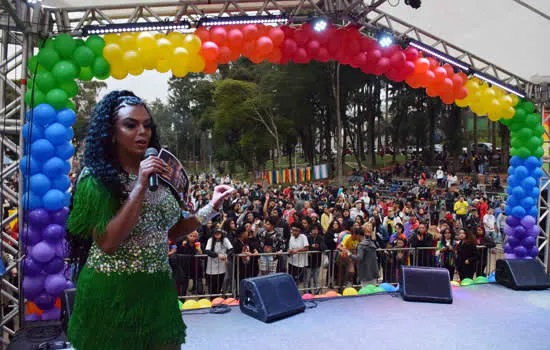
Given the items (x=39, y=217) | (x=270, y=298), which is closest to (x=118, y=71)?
(x=39, y=217)

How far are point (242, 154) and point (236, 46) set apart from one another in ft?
115

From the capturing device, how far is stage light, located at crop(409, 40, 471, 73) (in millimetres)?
7446

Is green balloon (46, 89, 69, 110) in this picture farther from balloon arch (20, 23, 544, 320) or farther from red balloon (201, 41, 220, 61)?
red balloon (201, 41, 220, 61)

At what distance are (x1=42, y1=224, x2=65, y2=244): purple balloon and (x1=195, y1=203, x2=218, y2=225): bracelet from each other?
14.3 feet

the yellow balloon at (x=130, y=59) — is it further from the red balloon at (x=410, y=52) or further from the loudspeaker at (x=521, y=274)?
the loudspeaker at (x=521, y=274)

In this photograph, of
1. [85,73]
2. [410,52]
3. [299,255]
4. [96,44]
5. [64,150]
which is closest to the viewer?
[64,150]

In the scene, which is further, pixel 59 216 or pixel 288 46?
pixel 288 46

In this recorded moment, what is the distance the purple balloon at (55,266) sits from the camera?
234 inches

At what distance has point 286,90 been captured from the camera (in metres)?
33.9

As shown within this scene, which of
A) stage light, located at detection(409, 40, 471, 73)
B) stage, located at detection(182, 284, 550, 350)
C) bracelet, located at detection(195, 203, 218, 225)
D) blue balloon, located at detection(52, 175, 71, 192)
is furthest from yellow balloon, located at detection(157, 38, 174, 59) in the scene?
bracelet, located at detection(195, 203, 218, 225)

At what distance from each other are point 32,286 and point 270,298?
114 inches

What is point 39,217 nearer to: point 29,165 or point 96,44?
point 29,165

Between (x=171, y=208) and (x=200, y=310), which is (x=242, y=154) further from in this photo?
(x=171, y=208)

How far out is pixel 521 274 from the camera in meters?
7.73
